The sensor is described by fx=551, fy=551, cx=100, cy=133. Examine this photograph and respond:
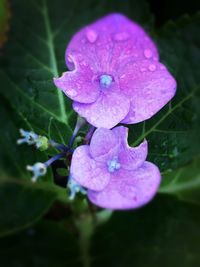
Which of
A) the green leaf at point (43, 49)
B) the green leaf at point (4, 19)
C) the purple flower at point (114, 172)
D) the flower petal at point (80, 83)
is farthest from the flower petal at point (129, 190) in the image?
the green leaf at point (4, 19)

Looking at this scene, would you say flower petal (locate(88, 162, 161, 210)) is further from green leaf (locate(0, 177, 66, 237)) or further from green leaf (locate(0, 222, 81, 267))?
green leaf (locate(0, 222, 81, 267))

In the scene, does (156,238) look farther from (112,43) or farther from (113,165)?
(112,43)

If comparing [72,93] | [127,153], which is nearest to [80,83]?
[72,93]

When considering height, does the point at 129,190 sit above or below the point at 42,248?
above

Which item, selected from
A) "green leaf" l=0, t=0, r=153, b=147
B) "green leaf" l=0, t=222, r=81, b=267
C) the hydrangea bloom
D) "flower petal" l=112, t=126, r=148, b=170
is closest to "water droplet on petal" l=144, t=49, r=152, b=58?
the hydrangea bloom

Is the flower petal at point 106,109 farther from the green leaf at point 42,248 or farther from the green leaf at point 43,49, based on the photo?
the green leaf at point 42,248

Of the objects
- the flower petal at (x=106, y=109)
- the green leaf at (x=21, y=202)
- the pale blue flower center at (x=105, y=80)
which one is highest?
the pale blue flower center at (x=105, y=80)

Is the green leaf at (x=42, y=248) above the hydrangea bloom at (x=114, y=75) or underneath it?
underneath
